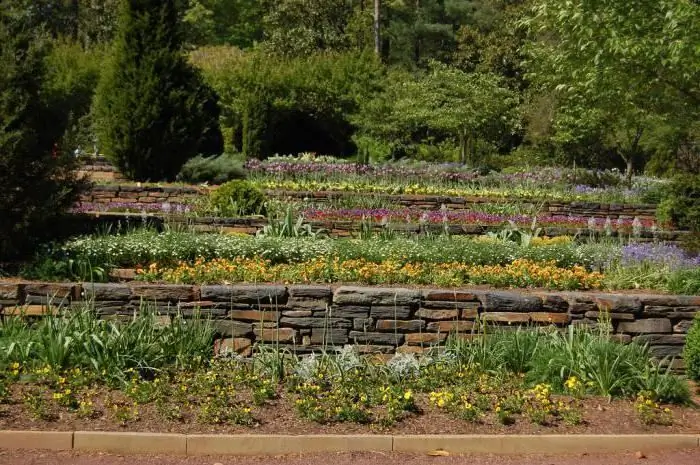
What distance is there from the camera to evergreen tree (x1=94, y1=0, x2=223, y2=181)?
586 inches

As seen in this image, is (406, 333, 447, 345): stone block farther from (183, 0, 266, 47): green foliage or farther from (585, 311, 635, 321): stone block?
(183, 0, 266, 47): green foliage

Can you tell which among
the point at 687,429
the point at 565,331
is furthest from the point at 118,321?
the point at 687,429

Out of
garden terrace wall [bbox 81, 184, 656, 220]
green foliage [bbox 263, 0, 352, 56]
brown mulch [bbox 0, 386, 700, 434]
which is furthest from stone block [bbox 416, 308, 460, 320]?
green foliage [bbox 263, 0, 352, 56]

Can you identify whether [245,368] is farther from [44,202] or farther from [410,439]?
[44,202]

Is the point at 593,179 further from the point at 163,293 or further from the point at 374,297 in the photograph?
the point at 163,293

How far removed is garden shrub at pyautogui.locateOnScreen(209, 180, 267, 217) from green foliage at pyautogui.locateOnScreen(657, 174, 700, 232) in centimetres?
672

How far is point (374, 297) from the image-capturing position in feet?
20.2

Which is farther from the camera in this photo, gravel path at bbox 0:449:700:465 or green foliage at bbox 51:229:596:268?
green foliage at bbox 51:229:596:268

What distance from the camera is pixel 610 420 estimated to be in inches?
206

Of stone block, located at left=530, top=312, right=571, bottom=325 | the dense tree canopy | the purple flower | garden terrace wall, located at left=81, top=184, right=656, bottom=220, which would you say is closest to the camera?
stone block, located at left=530, top=312, right=571, bottom=325

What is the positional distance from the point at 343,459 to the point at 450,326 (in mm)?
1865

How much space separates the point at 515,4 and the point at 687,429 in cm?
3316

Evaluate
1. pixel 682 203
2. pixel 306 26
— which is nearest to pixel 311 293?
pixel 682 203

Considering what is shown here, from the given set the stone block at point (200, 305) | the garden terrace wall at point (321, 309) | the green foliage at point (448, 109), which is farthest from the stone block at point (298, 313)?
the green foliage at point (448, 109)
